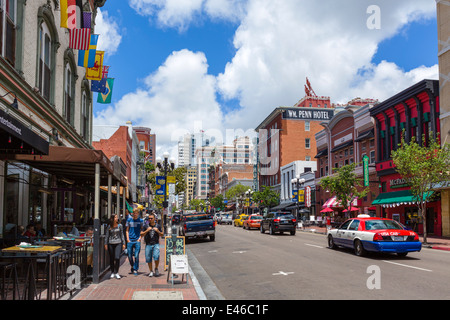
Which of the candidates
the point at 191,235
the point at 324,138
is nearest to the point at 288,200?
the point at 324,138

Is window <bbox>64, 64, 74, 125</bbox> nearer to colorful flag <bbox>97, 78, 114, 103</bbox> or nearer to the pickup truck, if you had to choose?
colorful flag <bbox>97, 78, 114, 103</bbox>

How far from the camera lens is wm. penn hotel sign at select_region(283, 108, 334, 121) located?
76506 millimetres

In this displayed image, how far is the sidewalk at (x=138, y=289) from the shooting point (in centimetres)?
896

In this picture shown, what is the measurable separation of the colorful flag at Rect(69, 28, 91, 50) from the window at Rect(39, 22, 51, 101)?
39.5 inches

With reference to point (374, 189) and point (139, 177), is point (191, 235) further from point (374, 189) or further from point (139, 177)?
point (139, 177)

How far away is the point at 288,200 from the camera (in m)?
68.5

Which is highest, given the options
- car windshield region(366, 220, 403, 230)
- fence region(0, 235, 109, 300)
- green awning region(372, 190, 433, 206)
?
green awning region(372, 190, 433, 206)

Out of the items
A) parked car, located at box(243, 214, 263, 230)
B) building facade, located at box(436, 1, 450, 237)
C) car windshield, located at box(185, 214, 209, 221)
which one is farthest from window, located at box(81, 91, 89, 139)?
building facade, located at box(436, 1, 450, 237)

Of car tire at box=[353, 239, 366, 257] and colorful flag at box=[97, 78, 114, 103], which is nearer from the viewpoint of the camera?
car tire at box=[353, 239, 366, 257]

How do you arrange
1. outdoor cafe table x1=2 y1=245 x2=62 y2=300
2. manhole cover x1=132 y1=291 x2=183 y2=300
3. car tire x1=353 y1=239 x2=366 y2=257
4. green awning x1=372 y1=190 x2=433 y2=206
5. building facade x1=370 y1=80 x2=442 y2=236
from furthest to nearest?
green awning x1=372 y1=190 x2=433 y2=206
building facade x1=370 y1=80 x2=442 y2=236
car tire x1=353 y1=239 x2=366 y2=257
manhole cover x1=132 y1=291 x2=183 y2=300
outdoor cafe table x1=2 y1=245 x2=62 y2=300

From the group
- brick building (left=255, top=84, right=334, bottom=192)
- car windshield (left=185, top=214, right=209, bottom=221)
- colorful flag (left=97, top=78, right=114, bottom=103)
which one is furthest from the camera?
brick building (left=255, top=84, right=334, bottom=192)

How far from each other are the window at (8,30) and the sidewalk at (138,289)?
7.27m

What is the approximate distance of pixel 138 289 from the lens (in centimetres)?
988
